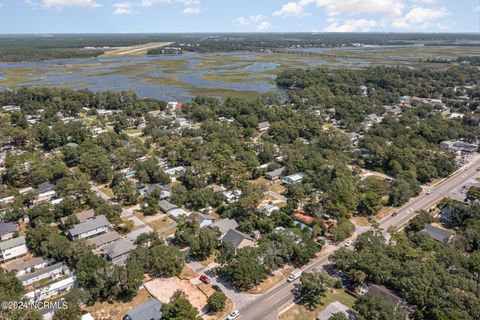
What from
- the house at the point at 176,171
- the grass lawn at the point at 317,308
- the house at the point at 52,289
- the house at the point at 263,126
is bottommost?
the grass lawn at the point at 317,308

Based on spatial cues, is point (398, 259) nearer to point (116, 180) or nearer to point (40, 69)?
point (116, 180)

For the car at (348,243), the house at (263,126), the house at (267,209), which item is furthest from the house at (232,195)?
the house at (263,126)

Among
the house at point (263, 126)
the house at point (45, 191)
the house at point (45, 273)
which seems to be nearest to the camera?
the house at point (45, 273)

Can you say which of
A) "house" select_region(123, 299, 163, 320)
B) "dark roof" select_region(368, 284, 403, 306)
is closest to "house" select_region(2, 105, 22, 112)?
"house" select_region(123, 299, 163, 320)

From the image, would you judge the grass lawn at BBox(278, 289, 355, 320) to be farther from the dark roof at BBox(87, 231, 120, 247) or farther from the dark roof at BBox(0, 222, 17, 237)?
the dark roof at BBox(0, 222, 17, 237)

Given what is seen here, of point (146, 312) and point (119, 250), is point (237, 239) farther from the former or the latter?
point (119, 250)

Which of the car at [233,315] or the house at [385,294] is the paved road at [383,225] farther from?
the house at [385,294]
